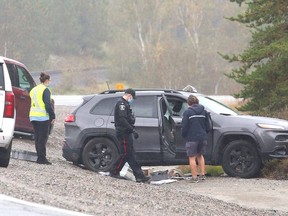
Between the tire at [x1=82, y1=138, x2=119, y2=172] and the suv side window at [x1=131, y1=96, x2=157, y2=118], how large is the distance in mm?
814

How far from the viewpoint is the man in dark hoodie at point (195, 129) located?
14.4m

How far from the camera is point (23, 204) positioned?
8.63 metres

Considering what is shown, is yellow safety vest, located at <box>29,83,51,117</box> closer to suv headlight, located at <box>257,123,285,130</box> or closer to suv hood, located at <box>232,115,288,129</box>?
suv hood, located at <box>232,115,288,129</box>

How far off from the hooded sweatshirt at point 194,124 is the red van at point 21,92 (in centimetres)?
534

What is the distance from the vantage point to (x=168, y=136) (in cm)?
1504

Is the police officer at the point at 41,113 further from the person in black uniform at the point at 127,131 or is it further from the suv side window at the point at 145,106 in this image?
the suv side window at the point at 145,106

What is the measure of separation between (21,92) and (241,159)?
19.8 ft

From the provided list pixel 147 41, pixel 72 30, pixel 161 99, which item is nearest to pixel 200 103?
pixel 161 99

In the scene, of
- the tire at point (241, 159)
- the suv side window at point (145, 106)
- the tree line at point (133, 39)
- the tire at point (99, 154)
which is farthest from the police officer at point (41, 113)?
the tree line at point (133, 39)

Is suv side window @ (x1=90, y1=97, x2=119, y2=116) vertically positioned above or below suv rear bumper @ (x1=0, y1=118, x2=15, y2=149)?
above

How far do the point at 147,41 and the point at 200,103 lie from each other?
60.2 m

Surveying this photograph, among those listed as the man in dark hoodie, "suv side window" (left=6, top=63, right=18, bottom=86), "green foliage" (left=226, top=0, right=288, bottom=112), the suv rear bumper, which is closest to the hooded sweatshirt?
the man in dark hoodie

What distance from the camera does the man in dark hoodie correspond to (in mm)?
14422

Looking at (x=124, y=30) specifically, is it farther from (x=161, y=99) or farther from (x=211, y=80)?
(x=161, y=99)
